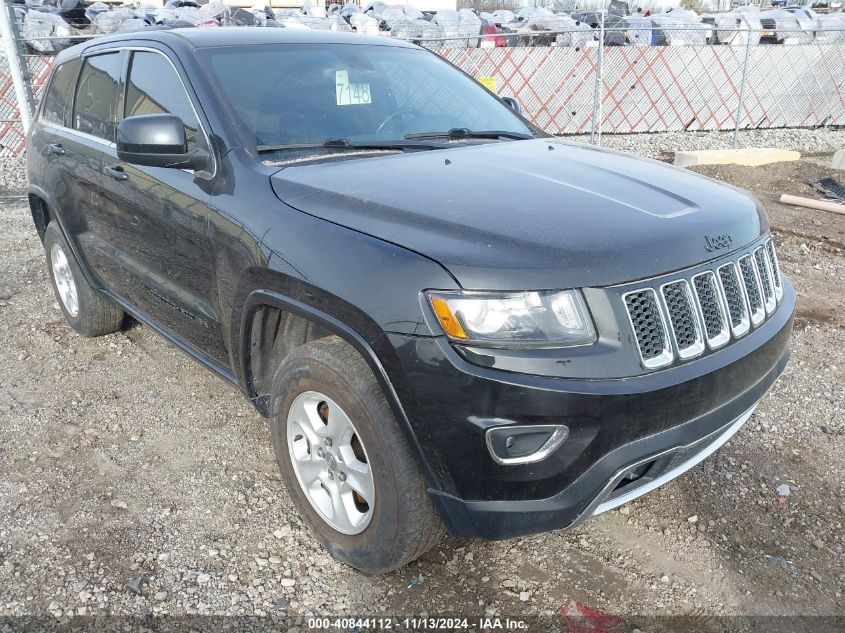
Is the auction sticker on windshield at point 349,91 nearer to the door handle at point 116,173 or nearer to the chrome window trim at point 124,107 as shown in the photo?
the chrome window trim at point 124,107

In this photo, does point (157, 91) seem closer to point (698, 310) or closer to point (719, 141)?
point (698, 310)

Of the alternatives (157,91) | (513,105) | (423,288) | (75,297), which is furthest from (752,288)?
(75,297)

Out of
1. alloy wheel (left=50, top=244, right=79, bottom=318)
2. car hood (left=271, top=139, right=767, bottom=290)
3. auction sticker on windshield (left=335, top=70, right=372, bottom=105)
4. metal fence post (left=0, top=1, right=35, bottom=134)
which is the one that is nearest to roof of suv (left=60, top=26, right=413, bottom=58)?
auction sticker on windshield (left=335, top=70, right=372, bottom=105)

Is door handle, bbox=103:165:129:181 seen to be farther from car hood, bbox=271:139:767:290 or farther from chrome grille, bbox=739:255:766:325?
chrome grille, bbox=739:255:766:325

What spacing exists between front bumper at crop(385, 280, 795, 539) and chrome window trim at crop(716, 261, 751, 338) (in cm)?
20

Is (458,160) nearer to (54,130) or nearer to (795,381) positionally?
(795,381)

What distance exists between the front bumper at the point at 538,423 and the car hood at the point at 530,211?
11.1 inches

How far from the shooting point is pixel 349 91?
3295mm

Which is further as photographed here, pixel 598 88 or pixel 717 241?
pixel 598 88

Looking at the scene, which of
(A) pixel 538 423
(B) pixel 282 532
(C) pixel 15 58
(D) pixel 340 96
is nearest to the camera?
(A) pixel 538 423

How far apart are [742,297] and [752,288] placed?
13cm

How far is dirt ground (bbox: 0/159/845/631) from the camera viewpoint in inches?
98.8

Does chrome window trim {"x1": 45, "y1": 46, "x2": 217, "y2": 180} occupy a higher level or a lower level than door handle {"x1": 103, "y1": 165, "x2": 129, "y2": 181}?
higher

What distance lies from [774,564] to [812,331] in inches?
101
